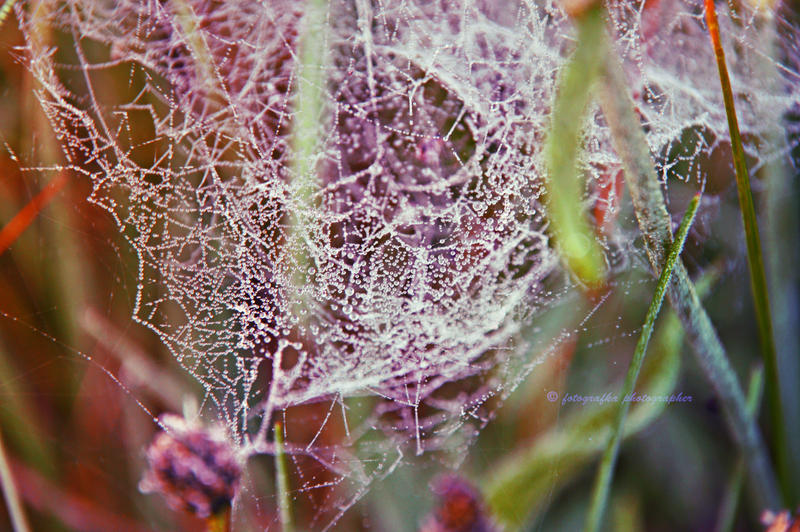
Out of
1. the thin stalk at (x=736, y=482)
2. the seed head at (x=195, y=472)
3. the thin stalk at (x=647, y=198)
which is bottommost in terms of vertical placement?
the thin stalk at (x=736, y=482)

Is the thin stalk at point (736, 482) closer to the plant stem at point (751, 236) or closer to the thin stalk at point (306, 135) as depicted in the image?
the plant stem at point (751, 236)

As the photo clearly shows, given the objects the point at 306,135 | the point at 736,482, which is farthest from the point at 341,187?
the point at 736,482

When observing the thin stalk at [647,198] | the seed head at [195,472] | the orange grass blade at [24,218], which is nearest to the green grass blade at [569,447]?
the thin stalk at [647,198]

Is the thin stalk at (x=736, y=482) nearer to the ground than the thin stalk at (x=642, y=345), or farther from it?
nearer to the ground

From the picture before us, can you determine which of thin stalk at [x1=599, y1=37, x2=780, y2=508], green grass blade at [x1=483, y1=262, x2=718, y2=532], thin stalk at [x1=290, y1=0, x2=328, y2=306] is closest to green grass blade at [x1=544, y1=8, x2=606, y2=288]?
thin stalk at [x1=599, y1=37, x2=780, y2=508]

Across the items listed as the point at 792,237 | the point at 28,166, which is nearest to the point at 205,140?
the point at 28,166

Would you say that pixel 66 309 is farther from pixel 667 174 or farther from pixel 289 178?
pixel 667 174

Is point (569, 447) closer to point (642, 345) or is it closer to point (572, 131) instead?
point (642, 345)
